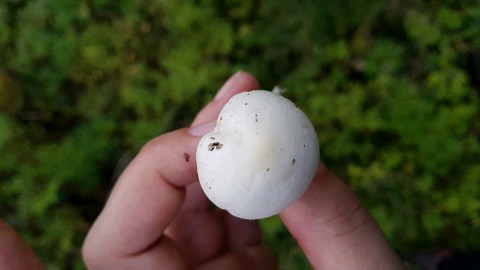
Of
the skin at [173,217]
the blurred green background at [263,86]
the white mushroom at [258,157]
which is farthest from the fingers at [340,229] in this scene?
the blurred green background at [263,86]

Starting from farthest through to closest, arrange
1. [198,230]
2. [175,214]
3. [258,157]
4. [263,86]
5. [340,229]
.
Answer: [263,86] → [198,230] → [175,214] → [340,229] → [258,157]

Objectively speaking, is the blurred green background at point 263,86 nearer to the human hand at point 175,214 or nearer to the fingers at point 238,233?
the fingers at point 238,233

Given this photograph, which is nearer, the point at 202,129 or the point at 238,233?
the point at 202,129

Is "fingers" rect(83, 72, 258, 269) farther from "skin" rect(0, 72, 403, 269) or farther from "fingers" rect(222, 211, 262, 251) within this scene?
"fingers" rect(222, 211, 262, 251)

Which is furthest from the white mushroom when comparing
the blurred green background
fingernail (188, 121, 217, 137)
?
the blurred green background

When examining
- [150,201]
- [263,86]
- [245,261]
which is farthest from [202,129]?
[263,86]

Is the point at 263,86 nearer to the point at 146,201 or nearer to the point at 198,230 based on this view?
the point at 198,230
